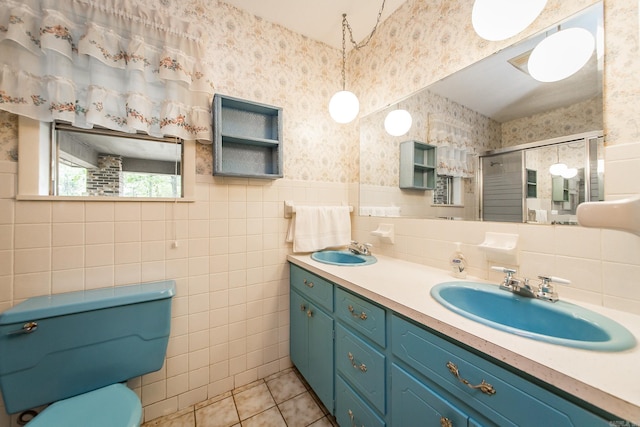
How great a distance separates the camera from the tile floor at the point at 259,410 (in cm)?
132

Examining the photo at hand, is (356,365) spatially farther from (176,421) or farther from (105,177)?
(105,177)

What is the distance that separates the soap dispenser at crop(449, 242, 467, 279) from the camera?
3.82ft

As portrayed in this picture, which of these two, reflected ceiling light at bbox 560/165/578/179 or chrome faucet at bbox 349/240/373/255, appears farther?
chrome faucet at bbox 349/240/373/255

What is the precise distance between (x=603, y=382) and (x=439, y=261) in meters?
0.88

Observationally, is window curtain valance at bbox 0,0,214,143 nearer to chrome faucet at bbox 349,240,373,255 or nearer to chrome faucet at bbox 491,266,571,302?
chrome faucet at bbox 349,240,373,255

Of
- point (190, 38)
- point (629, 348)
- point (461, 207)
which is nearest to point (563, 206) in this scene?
point (461, 207)

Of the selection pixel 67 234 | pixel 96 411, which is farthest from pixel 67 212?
pixel 96 411

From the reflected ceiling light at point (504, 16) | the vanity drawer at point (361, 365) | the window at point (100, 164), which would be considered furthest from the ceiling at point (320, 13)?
the vanity drawer at point (361, 365)

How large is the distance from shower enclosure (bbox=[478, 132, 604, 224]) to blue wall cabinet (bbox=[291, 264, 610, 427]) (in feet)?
2.30

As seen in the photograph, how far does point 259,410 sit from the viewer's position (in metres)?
1.40

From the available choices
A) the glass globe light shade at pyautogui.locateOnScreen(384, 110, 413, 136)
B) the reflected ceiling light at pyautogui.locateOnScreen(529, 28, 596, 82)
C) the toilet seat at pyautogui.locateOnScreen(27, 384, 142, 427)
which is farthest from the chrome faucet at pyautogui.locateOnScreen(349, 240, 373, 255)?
the toilet seat at pyautogui.locateOnScreen(27, 384, 142, 427)

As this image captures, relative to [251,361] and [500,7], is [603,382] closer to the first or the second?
[500,7]

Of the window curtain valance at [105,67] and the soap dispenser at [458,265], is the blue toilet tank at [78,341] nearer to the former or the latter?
the window curtain valance at [105,67]

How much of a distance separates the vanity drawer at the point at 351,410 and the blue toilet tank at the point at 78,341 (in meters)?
0.92
